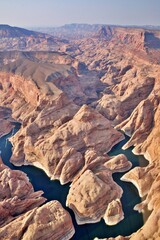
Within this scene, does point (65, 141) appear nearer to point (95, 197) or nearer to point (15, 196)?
point (15, 196)

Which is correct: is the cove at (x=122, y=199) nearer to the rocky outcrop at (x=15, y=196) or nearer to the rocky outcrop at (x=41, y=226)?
the rocky outcrop at (x=41, y=226)

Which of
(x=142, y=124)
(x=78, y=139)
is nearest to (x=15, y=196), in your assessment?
(x=78, y=139)

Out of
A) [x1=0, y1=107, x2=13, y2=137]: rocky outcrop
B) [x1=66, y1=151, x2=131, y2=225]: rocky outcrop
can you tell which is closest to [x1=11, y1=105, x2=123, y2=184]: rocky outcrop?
[x1=66, y1=151, x2=131, y2=225]: rocky outcrop

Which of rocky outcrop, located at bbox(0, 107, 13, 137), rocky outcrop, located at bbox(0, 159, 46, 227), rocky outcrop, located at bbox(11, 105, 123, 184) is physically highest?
rocky outcrop, located at bbox(11, 105, 123, 184)

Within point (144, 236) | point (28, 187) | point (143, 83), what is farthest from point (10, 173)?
point (143, 83)

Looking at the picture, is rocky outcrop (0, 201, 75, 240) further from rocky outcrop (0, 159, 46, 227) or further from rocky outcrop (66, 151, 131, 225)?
rocky outcrop (66, 151, 131, 225)
